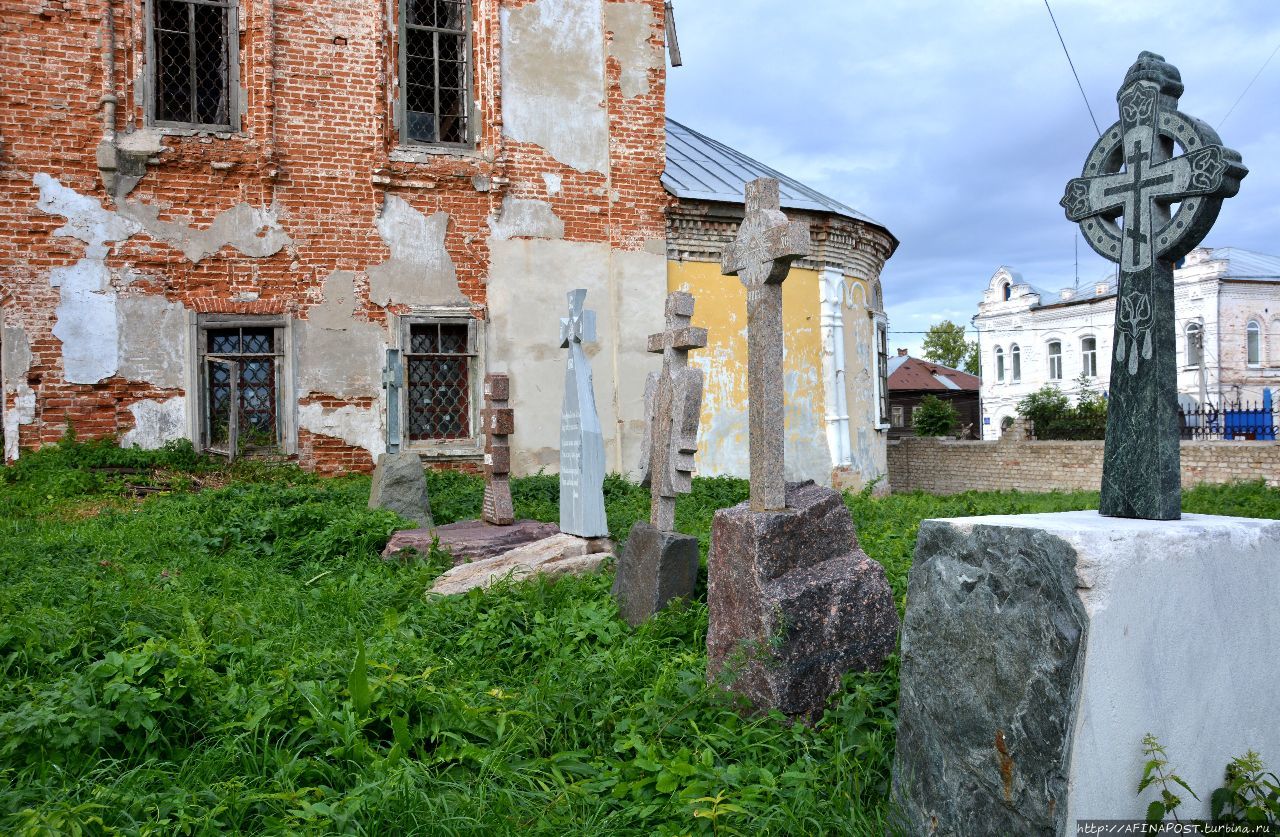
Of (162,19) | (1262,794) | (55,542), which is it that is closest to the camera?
(1262,794)

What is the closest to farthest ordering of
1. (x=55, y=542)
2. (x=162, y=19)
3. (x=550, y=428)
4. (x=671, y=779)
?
(x=671, y=779) < (x=55, y=542) < (x=162, y=19) < (x=550, y=428)

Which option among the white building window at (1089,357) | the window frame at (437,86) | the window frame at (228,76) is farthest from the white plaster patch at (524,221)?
the white building window at (1089,357)

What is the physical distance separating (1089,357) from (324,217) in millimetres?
31435

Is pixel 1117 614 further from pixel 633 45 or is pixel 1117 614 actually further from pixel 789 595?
pixel 633 45

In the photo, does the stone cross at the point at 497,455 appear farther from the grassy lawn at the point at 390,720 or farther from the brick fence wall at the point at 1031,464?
the brick fence wall at the point at 1031,464

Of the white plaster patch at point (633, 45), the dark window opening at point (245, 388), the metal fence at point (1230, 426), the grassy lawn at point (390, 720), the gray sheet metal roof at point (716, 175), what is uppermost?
the white plaster patch at point (633, 45)

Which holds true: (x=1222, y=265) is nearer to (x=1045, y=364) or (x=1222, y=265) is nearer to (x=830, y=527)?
(x=1045, y=364)

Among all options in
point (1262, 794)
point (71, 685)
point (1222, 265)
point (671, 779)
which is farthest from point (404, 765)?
point (1222, 265)

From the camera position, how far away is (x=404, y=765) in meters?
3.23

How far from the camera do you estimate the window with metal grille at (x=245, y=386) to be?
1124cm

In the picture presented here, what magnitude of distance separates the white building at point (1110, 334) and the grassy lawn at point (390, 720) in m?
24.8

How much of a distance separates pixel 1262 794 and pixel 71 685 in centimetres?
378

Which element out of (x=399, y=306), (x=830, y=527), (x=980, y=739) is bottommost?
(x=980, y=739)

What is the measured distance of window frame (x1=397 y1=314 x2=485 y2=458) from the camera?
11859mm
